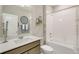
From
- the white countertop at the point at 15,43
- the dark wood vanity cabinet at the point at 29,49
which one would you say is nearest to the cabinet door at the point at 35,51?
the dark wood vanity cabinet at the point at 29,49

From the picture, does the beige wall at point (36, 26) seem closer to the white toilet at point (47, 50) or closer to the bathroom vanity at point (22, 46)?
the bathroom vanity at point (22, 46)

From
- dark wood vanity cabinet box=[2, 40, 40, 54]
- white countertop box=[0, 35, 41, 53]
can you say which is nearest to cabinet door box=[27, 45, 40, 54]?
dark wood vanity cabinet box=[2, 40, 40, 54]

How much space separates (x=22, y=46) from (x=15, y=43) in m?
0.11

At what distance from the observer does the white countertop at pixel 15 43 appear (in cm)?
118

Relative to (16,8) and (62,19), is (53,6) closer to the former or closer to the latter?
(62,19)

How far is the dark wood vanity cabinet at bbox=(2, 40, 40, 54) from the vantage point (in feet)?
4.00

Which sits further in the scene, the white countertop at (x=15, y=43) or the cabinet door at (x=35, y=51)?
the cabinet door at (x=35, y=51)

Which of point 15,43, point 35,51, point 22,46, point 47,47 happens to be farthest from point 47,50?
point 15,43

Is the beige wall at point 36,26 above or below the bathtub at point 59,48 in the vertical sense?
above

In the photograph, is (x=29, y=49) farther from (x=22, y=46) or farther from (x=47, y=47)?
(x=47, y=47)

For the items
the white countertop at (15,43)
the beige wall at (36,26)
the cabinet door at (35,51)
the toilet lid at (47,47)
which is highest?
the beige wall at (36,26)

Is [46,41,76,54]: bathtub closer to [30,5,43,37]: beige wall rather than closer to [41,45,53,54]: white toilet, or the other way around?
[41,45,53,54]: white toilet

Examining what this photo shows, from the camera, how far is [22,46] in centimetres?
127
